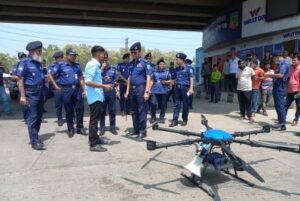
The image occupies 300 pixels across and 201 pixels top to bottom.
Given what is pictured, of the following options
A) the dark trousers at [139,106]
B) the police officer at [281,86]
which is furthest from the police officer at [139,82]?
the police officer at [281,86]

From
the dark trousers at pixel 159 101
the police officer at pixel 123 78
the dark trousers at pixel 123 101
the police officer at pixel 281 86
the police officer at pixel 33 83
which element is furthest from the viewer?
the dark trousers at pixel 123 101

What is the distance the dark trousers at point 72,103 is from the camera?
7785 mm

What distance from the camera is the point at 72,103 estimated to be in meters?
7.96

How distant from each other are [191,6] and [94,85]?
1739cm

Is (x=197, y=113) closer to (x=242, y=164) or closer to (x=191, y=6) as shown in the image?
(x=242, y=164)

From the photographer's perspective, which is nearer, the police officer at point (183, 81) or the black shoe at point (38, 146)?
the black shoe at point (38, 146)

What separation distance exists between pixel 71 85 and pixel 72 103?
0.43 m

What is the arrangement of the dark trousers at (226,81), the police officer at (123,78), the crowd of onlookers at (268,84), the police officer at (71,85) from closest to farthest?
1. the police officer at (71,85)
2. the crowd of onlookers at (268,84)
3. the police officer at (123,78)
4. the dark trousers at (226,81)

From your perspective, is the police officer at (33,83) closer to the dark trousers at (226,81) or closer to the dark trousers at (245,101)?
the dark trousers at (245,101)

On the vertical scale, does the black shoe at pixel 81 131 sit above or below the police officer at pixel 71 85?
below

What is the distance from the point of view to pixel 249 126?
30.5 feet

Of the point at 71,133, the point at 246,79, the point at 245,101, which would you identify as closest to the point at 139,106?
the point at 71,133

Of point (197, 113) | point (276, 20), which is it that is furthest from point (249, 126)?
point (276, 20)

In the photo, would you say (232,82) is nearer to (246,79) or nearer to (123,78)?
(246,79)
